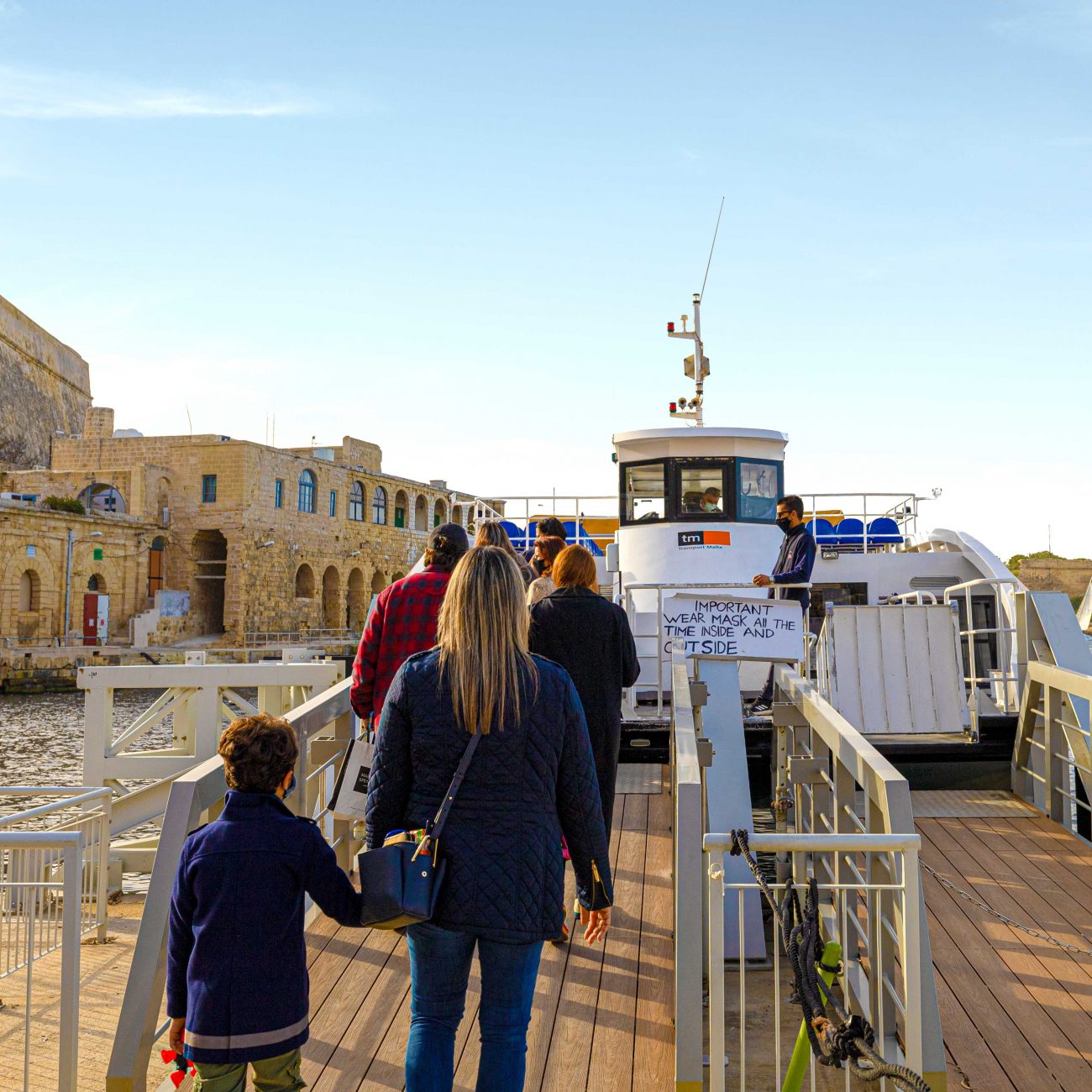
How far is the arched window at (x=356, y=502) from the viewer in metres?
58.1

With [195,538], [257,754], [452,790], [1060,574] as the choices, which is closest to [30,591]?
[195,538]

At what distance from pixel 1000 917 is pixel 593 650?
8.90 ft

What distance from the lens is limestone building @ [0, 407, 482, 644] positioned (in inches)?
1638

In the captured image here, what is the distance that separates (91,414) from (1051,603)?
62.2m

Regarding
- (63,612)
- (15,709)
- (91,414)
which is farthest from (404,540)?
(15,709)

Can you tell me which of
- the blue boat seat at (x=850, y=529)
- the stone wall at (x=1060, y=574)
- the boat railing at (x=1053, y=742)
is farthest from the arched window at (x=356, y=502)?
the boat railing at (x=1053, y=742)

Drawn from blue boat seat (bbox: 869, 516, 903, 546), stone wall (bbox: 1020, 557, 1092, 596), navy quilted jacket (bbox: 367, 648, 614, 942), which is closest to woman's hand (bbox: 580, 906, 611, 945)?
navy quilted jacket (bbox: 367, 648, 614, 942)

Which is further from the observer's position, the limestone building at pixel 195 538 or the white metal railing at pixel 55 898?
the limestone building at pixel 195 538

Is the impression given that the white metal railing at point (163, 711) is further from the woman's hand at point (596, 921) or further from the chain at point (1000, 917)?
the woman's hand at point (596, 921)

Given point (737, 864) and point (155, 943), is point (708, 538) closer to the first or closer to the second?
point (737, 864)

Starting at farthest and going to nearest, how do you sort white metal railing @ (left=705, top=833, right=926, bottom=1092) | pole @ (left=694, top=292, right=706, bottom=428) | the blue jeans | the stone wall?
the stone wall, pole @ (left=694, top=292, right=706, bottom=428), white metal railing @ (left=705, top=833, right=926, bottom=1092), the blue jeans

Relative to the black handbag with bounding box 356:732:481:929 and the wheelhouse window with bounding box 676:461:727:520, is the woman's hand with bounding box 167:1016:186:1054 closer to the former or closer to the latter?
the black handbag with bounding box 356:732:481:929

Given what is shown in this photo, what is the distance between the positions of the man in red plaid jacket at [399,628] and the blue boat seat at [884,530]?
1479 centimetres

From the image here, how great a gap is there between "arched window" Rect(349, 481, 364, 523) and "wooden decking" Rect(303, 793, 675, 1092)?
5375 centimetres
